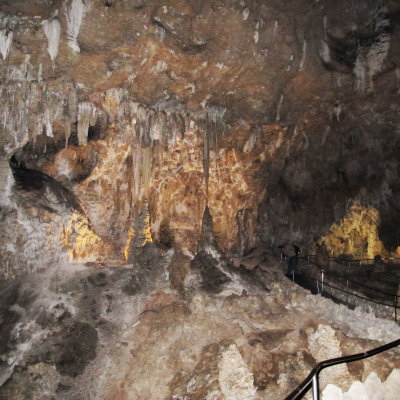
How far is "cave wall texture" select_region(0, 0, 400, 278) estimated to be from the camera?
28.2ft

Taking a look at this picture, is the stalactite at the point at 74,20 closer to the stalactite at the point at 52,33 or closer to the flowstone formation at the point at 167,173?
the flowstone formation at the point at 167,173

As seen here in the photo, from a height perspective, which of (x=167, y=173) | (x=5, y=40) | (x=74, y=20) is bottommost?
(x=167, y=173)

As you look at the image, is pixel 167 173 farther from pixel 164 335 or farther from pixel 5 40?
pixel 164 335

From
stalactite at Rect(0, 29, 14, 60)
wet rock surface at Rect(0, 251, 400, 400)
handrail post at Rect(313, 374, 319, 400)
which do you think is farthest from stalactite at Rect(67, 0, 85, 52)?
handrail post at Rect(313, 374, 319, 400)

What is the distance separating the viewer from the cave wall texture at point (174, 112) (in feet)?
28.2

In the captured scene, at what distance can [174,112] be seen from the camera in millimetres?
12234

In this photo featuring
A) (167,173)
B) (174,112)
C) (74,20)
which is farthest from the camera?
(167,173)

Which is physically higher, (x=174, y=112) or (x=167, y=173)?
(x=174, y=112)

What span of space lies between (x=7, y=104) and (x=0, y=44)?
1.98 metres

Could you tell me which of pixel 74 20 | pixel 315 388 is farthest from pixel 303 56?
pixel 315 388

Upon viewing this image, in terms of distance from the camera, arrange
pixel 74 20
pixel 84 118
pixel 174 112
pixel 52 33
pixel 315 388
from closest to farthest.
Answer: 1. pixel 315 388
2. pixel 74 20
3. pixel 52 33
4. pixel 84 118
5. pixel 174 112

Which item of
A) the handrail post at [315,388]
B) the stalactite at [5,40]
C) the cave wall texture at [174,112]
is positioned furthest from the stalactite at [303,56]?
the handrail post at [315,388]

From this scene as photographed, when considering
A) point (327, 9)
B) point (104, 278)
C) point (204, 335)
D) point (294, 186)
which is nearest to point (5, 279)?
point (104, 278)

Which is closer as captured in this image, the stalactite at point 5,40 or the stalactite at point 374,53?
the stalactite at point 5,40
